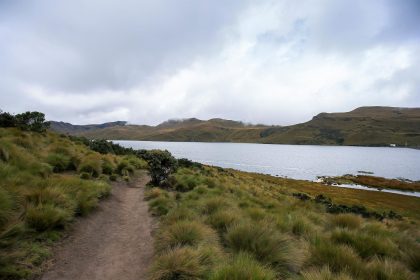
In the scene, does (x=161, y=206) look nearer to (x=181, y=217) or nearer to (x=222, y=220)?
(x=181, y=217)

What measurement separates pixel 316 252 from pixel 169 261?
3675mm

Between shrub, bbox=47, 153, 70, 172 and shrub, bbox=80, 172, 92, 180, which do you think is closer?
shrub, bbox=80, 172, 92, 180

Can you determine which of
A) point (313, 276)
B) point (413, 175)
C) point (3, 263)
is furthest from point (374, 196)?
point (3, 263)

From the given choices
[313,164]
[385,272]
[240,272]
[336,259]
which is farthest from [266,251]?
[313,164]

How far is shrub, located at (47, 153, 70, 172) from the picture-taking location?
14.5m

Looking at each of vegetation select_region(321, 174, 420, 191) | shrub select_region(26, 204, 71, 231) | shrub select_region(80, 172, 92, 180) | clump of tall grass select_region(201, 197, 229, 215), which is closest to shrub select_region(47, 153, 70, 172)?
shrub select_region(80, 172, 92, 180)

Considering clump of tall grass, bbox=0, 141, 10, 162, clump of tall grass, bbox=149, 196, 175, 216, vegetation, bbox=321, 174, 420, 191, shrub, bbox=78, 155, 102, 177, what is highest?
clump of tall grass, bbox=0, 141, 10, 162

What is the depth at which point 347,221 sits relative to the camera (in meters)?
10.9

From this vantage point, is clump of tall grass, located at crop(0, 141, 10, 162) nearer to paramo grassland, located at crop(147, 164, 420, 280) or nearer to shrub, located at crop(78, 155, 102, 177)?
shrub, located at crop(78, 155, 102, 177)

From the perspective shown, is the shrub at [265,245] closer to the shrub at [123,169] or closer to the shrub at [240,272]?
the shrub at [240,272]

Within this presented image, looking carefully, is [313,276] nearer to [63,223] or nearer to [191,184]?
[63,223]

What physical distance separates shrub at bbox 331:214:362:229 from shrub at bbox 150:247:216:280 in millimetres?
7087

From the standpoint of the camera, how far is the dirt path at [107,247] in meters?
5.95

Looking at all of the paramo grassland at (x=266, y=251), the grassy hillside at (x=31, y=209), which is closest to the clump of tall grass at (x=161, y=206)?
the paramo grassland at (x=266, y=251)
